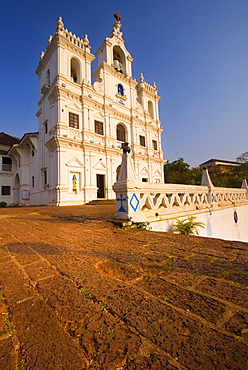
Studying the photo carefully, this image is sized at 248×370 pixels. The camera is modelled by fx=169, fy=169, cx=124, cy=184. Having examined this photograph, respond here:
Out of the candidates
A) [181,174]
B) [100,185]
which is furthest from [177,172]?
[100,185]

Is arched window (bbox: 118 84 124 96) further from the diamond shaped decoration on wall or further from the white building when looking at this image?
the diamond shaped decoration on wall

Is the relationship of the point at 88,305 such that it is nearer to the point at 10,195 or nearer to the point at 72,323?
the point at 72,323

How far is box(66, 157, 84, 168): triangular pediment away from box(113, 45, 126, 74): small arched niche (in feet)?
43.9

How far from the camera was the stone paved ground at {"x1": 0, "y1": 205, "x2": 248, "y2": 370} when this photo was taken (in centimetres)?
75

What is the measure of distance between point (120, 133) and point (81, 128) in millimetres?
5290

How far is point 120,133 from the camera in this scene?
19078 millimetres

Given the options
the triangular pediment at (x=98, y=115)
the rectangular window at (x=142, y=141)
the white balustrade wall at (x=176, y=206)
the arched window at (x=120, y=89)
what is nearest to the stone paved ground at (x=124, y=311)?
the white balustrade wall at (x=176, y=206)

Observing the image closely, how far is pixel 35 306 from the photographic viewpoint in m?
1.11

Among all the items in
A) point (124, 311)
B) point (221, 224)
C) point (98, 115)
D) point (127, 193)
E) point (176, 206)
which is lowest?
point (221, 224)

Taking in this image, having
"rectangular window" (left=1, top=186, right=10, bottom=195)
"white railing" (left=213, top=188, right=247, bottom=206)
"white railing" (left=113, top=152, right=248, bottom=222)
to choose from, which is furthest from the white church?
"white railing" (left=113, top=152, right=248, bottom=222)

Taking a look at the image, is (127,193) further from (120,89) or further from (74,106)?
(120,89)

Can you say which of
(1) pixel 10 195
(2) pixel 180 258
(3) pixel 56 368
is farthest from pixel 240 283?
(1) pixel 10 195

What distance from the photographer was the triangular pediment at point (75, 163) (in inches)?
544

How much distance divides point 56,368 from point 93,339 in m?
0.19
